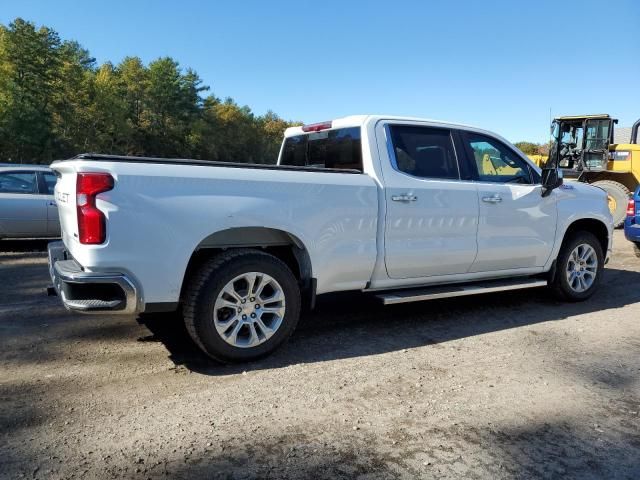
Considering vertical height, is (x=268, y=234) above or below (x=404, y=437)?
above

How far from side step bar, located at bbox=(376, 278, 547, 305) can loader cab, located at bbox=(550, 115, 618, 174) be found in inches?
395

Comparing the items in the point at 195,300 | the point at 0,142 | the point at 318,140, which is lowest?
the point at 195,300

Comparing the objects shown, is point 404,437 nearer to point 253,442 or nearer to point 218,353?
point 253,442

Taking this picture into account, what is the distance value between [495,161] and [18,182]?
311 inches

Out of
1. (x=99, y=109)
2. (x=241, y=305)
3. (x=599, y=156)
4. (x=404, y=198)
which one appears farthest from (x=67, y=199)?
(x=99, y=109)

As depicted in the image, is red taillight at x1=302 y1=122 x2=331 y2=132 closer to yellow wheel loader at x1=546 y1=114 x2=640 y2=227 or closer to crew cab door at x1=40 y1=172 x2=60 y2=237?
crew cab door at x1=40 y1=172 x2=60 y2=237

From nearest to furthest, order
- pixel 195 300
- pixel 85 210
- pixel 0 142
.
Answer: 1. pixel 85 210
2. pixel 195 300
3. pixel 0 142

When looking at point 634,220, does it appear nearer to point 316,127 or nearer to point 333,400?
point 316,127

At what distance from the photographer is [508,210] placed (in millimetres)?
5234

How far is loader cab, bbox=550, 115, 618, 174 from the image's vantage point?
14.3 m

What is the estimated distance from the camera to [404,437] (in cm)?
291

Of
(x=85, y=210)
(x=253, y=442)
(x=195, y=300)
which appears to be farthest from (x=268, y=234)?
(x=253, y=442)

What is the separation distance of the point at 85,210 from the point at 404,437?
7.94 feet

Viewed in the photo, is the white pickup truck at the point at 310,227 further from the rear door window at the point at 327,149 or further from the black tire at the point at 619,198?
the black tire at the point at 619,198
